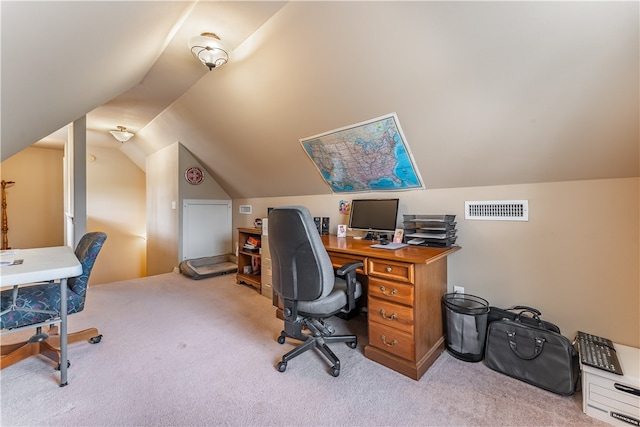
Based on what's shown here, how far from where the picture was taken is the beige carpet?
1.38 m

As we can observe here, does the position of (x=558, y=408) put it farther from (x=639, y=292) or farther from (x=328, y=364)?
(x=328, y=364)

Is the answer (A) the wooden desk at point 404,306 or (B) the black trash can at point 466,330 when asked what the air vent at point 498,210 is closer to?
(A) the wooden desk at point 404,306

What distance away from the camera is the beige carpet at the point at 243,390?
1.38 metres

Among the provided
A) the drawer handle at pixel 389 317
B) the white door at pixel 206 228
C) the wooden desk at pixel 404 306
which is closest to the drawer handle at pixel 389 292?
the wooden desk at pixel 404 306

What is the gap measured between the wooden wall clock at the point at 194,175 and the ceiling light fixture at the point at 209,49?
264 centimetres

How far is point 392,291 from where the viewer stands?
180 centimetres

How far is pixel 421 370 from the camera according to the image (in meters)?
1.72

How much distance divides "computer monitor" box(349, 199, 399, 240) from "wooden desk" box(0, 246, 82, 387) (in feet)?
7.03

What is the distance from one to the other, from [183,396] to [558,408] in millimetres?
2090

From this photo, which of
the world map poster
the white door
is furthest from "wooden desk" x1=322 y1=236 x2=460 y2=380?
the white door

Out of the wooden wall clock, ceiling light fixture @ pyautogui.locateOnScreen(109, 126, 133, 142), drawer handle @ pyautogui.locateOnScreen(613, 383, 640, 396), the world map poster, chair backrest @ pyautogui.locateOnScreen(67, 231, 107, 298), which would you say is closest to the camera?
drawer handle @ pyautogui.locateOnScreen(613, 383, 640, 396)

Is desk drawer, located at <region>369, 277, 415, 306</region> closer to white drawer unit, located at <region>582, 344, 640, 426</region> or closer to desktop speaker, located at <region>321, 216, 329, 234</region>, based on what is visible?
white drawer unit, located at <region>582, 344, 640, 426</region>

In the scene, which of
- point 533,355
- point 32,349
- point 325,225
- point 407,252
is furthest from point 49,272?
point 533,355

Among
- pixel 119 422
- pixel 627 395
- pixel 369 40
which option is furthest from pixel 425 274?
pixel 119 422
